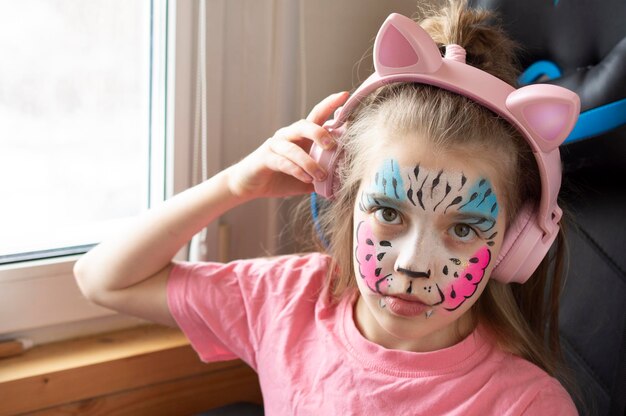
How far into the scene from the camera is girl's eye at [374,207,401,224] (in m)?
0.92

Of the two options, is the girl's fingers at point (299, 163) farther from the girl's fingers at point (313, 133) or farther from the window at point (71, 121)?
the window at point (71, 121)

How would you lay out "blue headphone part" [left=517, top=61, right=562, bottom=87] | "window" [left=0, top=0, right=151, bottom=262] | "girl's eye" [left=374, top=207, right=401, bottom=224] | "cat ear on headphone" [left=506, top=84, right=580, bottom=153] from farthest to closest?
1. "window" [left=0, top=0, right=151, bottom=262]
2. "blue headphone part" [left=517, top=61, right=562, bottom=87]
3. "girl's eye" [left=374, top=207, right=401, bottom=224]
4. "cat ear on headphone" [left=506, top=84, right=580, bottom=153]

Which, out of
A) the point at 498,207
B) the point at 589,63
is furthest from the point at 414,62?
the point at 589,63

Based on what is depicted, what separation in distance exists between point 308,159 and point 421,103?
165 mm

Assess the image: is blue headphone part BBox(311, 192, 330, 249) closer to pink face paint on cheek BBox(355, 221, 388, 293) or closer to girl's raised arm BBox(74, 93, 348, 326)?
girl's raised arm BBox(74, 93, 348, 326)

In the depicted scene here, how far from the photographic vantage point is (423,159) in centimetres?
90

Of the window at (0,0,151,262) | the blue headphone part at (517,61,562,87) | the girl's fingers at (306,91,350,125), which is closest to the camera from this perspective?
the girl's fingers at (306,91,350,125)

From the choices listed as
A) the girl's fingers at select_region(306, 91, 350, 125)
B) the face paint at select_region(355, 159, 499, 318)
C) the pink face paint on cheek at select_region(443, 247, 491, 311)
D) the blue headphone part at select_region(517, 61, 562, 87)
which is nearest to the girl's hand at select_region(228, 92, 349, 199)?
the girl's fingers at select_region(306, 91, 350, 125)

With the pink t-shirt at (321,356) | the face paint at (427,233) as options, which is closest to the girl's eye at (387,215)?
the face paint at (427,233)

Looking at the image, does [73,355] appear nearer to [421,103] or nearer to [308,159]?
[308,159]

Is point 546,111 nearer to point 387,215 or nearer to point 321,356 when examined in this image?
point 387,215

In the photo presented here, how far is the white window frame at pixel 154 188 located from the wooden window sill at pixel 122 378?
37mm

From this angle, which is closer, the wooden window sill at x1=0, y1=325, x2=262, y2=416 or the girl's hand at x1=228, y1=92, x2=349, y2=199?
the girl's hand at x1=228, y1=92, x2=349, y2=199

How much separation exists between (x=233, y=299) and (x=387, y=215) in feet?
1.05
